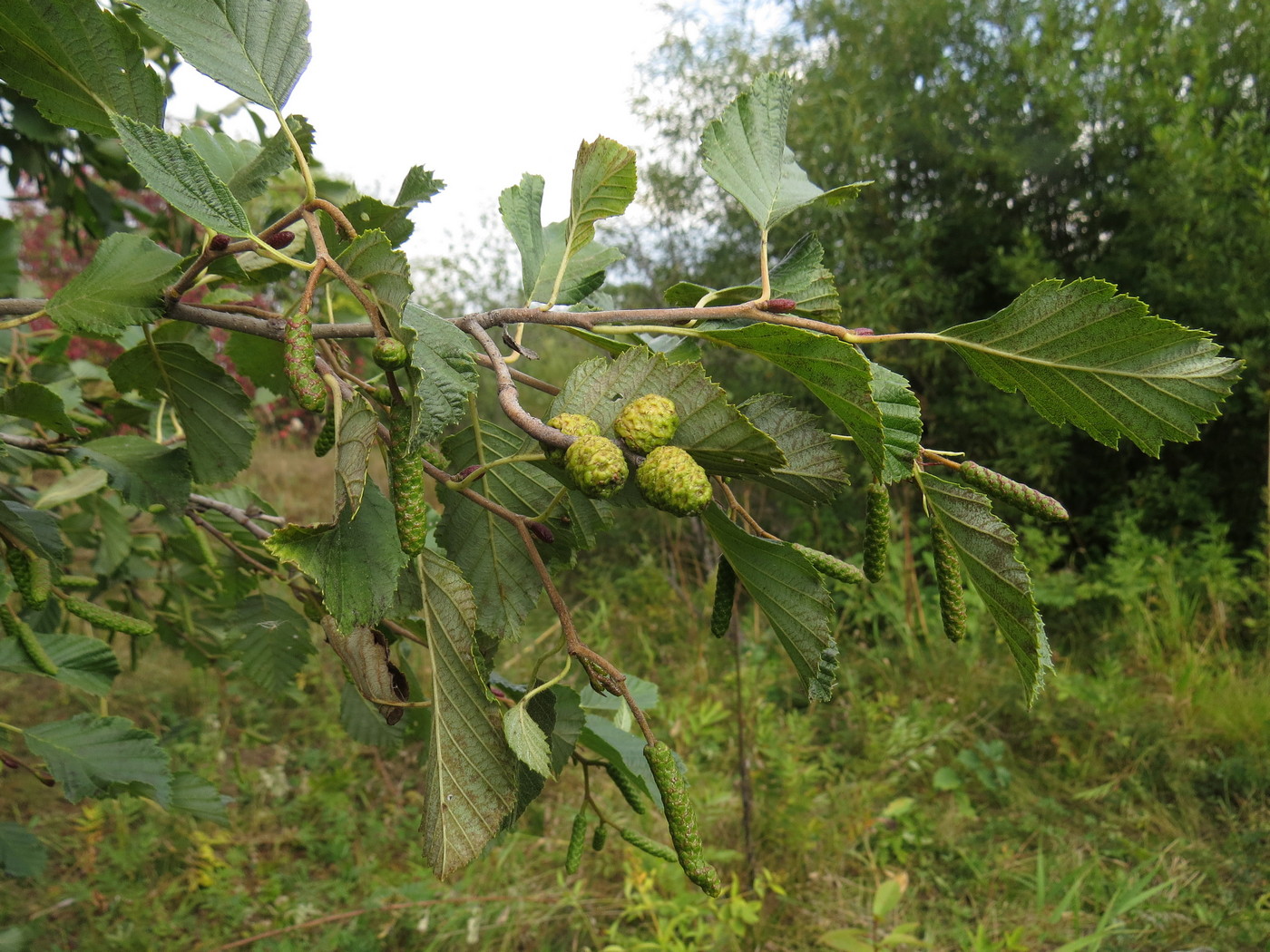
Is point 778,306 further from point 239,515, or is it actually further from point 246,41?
point 239,515

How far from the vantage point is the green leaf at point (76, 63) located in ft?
1.70

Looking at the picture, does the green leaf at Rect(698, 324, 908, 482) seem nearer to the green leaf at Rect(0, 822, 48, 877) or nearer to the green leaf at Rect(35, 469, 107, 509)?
the green leaf at Rect(35, 469, 107, 509)

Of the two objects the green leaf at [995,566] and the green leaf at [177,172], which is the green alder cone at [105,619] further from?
the green leaf at [995,566]

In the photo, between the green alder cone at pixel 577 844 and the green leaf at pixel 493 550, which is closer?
the green leaf at pixel 493 550

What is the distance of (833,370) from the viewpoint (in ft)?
1.39

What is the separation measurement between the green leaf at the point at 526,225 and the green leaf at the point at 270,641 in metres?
0.55

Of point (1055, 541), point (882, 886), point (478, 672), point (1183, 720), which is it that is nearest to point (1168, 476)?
point (1055, 541)

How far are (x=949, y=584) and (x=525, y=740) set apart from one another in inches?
12.5

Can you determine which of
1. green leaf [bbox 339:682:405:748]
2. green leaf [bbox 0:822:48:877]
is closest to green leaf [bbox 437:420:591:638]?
green leaf [bbox 339:682:405:748]

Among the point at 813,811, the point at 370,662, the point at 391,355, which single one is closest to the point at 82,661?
the point at 370,662

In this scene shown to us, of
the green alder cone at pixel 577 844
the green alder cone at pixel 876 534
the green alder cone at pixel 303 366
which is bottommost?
the green alder cone at pixel 577 844

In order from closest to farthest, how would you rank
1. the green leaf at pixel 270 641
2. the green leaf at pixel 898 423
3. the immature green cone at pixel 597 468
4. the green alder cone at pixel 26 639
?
1. the immature green cone at pixel 597 468
2. the green leaf at pixel 898 423
3. the green alder cone at pixel 26 639
4. the green leaf at pixel 270 641

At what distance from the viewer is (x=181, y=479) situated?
770mm

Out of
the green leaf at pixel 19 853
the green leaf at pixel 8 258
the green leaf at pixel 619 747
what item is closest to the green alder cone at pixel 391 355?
the green leaf at pixel 619 747
